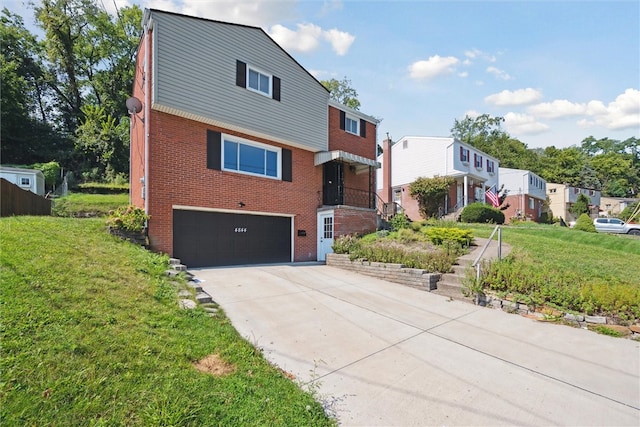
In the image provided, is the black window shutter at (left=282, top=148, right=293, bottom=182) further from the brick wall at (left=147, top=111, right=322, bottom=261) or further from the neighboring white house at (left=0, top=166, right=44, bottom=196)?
the neighboring white house at (left=0, top=166, right=44, bottom=196)

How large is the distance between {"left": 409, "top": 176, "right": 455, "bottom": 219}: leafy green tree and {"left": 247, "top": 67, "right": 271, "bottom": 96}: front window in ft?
41.9

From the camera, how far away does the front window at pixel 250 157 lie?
10.6m

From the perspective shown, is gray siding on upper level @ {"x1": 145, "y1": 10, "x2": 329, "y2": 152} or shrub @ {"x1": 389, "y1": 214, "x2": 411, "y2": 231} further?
shrub @ {"x1": 389, "y1": 214, "x2": 411, "y2": 231}

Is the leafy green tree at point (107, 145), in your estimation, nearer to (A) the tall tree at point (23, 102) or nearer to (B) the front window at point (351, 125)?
(A) the tall tree at point (23, 102)

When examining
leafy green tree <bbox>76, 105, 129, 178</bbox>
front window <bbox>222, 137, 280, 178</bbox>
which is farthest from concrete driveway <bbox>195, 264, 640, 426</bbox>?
leafy green tree <bbox>76, 105, 129, 178</bbox>

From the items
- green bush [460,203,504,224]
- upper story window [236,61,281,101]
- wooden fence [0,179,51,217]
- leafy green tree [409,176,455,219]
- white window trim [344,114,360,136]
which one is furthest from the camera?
green bush [460,203,504,224]

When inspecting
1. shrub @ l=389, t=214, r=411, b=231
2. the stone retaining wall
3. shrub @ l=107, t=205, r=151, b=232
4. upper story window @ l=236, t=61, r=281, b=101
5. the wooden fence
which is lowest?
the stone retaining wall

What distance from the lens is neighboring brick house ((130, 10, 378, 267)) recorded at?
29.6 feet

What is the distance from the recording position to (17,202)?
33.0ft

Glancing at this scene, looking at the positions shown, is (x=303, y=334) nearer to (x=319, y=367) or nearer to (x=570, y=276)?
(x=319, y=367)

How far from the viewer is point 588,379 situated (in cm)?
364

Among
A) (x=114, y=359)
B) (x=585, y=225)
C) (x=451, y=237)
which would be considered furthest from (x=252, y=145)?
(x=585, y=225)

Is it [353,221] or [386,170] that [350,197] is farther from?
[386,170]

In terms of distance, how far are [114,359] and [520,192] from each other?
122 feet
